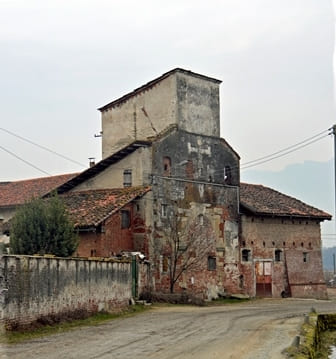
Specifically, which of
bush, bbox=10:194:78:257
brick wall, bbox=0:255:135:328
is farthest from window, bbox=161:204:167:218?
brick wall, bbox=0:255:135:328

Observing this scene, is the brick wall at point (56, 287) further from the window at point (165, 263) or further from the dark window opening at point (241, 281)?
the dark window opening at point (241, 281)

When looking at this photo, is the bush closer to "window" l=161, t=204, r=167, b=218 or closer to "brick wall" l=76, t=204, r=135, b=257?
"brick wall" l=76, t=204, r=135, b=257

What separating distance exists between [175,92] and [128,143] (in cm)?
426

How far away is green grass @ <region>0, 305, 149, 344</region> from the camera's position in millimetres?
18703

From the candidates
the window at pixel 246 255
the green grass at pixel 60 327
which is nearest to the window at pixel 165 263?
the window at pixel 246 255

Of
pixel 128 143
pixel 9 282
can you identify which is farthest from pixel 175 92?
pixel 9 282

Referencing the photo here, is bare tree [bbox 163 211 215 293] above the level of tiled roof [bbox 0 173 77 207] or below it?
below

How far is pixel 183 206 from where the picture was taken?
37.7m

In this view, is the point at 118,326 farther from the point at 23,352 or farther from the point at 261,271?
the point at 261,271

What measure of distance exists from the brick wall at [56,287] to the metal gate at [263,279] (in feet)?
47.8

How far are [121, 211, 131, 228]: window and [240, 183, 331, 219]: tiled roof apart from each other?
8730 millimetres

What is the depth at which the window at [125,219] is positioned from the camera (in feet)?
115

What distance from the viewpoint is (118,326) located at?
2238 centimetres

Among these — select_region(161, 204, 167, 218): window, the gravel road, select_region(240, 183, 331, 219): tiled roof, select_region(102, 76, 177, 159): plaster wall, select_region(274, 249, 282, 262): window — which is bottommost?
the gravel road
